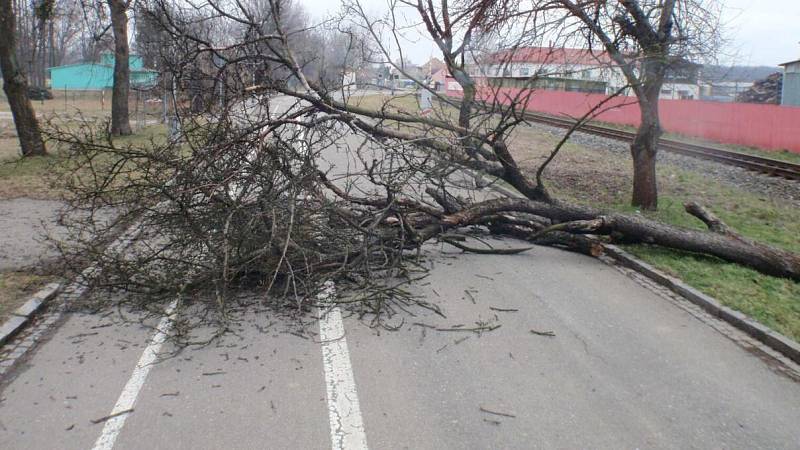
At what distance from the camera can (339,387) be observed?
470 cm

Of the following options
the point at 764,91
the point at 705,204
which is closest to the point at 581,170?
the point at 705,204

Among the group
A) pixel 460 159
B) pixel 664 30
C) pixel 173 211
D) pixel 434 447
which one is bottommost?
pixel 434 447

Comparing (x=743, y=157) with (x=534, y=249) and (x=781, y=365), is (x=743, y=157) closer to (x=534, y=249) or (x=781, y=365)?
(x=534, y=249)

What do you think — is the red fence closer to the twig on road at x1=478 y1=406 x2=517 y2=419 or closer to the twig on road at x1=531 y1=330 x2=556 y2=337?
the twig on road at x1=531 y1=330 x2=556 y2=337

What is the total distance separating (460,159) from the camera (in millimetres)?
8359

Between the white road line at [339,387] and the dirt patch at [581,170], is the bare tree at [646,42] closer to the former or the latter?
the dirt patch at [581,170]

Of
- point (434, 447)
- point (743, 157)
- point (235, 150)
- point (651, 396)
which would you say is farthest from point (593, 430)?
point (743, 157)

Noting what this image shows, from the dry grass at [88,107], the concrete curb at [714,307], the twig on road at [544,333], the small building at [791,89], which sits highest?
the small building at [791,89]

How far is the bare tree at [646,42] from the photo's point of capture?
10.5m

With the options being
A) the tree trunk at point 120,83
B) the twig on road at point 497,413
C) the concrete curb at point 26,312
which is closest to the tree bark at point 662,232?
the twig on road at point 497,413

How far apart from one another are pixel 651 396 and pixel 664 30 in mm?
7947

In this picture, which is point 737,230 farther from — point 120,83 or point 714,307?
point 120,83

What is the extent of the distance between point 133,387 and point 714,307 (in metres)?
5.47

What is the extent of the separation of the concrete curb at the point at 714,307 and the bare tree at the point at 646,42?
3.28 metres
